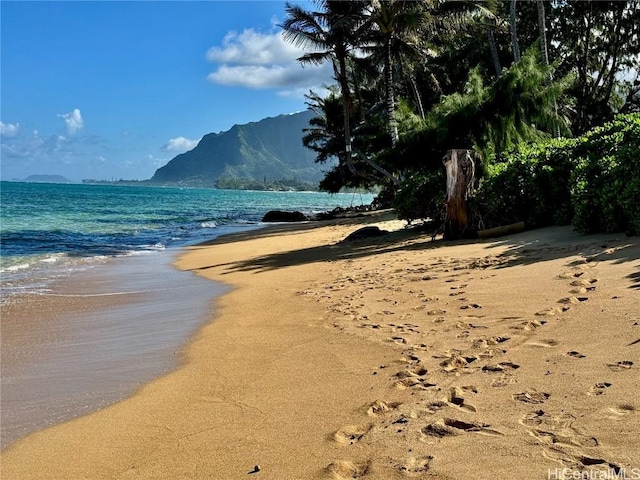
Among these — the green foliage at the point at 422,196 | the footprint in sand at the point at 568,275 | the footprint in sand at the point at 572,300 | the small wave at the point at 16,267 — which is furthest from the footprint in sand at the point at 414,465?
the small wave at the point at 16,267

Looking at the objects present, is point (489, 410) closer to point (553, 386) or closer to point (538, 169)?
point (553, 386)

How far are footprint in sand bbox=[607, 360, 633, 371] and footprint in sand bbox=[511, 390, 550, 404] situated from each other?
541mm

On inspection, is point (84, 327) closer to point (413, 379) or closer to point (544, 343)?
point (413, 379)

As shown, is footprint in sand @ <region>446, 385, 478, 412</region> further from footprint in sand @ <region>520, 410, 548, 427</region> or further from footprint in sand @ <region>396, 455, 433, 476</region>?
footprint in sand @ <region>396, 455, 433, 476</region>

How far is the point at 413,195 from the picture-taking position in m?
13.5

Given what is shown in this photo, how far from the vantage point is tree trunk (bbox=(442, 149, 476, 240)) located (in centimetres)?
1120

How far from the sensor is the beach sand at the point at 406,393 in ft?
8.92

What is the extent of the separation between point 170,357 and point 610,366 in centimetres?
402

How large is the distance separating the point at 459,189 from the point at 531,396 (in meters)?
8.49

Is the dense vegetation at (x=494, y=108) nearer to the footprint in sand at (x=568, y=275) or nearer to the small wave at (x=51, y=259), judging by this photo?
the footprint in sand at (x=568, y=275)

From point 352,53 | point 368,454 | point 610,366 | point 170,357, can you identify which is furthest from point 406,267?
point 352,53

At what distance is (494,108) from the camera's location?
13000 mm

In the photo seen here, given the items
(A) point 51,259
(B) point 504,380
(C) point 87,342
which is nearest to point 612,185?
(B) point 504,380

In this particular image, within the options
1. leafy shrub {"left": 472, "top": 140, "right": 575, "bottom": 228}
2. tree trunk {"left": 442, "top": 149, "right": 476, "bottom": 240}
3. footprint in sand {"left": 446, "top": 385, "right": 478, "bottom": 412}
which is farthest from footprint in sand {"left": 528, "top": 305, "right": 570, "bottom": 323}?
tree trunk {"left": 442, "top": 149, "right": 476, "bottom": 240}
